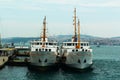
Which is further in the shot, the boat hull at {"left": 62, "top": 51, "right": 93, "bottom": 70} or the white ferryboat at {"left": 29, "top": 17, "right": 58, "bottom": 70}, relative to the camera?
the white ferryboat at {"left": 29, "top": 17, "right": 58, "bottom": 70}

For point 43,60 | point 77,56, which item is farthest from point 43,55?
point 77,56

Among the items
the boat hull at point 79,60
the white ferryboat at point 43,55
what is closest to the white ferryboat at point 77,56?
the boat hull at point 79,60

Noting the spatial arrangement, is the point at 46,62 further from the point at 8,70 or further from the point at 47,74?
the point at 8,70

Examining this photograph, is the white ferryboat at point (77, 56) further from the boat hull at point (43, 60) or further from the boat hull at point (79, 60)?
the boat hull at point (43, 60)

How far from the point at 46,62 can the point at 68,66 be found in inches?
209

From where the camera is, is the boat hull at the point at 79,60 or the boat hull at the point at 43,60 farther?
the boat hull at the point at 43,60

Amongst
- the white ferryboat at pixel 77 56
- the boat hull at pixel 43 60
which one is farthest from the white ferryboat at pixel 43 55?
the white ferryboat at pixel 77 56

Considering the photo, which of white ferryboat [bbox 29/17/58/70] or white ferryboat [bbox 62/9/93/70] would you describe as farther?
white ferryboat [bbox 29/17/58/70]

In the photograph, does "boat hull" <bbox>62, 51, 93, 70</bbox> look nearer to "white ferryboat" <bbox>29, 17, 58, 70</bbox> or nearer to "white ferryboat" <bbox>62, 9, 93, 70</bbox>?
"white ferryboat" <bbox>62, 9, 93, 70</bbox>

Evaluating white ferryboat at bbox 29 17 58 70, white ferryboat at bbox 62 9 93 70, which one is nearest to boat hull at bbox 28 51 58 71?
white ferryboat at bbox 29 17 58 70

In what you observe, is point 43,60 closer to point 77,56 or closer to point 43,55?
point 43,55

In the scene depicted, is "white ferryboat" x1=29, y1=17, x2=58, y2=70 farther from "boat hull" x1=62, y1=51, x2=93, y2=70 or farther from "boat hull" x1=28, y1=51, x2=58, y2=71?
"boat hull" x1=62, y1=51, x2=93, y2=70

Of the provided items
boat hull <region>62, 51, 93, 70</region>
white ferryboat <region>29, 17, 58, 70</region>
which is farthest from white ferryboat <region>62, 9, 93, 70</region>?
white ferryboat <region>29, 17, 58, 70</region>

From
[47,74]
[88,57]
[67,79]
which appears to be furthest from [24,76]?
[88,57]
